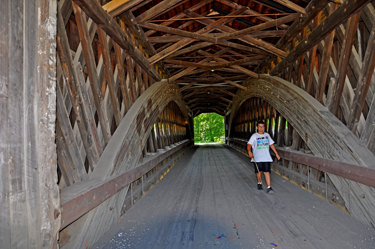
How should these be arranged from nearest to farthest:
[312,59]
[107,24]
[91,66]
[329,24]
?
[91,66], [107,24], [329,24], [312,59]

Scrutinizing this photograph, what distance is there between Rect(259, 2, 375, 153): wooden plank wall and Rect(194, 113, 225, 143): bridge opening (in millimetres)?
34437

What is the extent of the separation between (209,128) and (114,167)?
36.6 metres

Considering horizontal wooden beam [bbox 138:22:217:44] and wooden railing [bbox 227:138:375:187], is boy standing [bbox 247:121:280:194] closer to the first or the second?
wooden railing [bbox 227:138:375:187]

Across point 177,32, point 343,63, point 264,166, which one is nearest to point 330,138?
point 343,63

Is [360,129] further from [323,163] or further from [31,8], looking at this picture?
[31,8]

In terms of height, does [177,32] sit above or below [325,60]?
above

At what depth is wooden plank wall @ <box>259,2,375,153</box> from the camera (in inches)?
123

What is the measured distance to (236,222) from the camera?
3113 mm

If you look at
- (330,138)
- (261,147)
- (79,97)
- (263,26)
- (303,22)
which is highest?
(263,26)

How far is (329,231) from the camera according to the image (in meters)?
2.81

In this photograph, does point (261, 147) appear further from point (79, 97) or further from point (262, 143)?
point (79, 97)

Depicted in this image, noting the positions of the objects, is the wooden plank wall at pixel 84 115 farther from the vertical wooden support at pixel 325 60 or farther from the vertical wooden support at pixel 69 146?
the vertical wooden support at pixel 325 60

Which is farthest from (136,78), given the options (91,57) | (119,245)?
(119,245)

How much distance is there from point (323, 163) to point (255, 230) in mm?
1823
